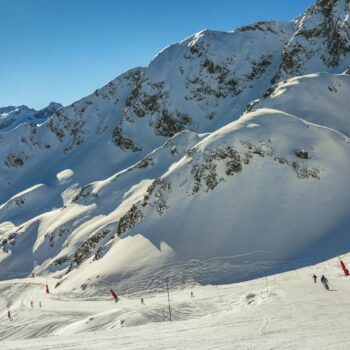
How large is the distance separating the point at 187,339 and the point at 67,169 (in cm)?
10369

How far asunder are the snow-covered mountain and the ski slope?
4288 mm

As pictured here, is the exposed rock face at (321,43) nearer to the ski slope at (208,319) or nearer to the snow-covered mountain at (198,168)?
the snow-covered mountain at (198,168)

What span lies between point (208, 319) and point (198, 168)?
2986 centimetres

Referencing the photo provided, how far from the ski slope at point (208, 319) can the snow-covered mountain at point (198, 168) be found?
4288mm

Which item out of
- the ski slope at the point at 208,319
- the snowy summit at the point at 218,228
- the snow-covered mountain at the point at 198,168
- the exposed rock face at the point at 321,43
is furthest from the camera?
the exposed rock face at the point at 321,43

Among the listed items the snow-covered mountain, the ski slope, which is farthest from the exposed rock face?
the ski slope

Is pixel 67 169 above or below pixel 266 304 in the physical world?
above

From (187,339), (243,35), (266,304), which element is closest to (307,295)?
(266,304)

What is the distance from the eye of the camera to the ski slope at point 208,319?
16688 mm

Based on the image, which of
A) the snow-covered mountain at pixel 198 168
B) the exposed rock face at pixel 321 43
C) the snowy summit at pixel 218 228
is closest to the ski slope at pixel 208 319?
the snowy summit at pixel 218 228

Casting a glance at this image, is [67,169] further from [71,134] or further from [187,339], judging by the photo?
[187,339]

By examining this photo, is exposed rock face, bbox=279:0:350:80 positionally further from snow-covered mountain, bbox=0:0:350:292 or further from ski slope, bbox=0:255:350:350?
ski slope, bbox=0:255:350:350

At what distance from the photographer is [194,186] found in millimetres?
49594

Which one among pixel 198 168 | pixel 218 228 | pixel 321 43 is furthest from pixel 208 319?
pixel 321 43
